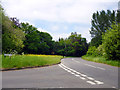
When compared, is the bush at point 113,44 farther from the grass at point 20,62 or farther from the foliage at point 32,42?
the foliage at point 32,42

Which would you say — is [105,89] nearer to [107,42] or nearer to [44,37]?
[107,42]

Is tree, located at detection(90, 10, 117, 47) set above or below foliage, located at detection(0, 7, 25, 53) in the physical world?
above

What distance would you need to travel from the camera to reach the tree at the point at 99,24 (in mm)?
58769

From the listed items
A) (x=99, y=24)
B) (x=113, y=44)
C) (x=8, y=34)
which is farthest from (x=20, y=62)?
(x=99, y=24)

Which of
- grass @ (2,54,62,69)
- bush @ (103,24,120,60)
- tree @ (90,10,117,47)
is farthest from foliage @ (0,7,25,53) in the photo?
tree @ (90,10,117,47)

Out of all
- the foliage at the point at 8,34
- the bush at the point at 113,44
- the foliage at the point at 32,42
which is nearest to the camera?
the bush at the point at 113,44

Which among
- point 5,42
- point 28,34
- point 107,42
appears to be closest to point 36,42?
point 28,34

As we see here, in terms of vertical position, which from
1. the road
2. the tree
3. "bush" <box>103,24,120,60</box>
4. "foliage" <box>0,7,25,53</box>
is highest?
the tree

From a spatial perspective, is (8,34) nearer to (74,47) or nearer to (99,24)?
(99,24)

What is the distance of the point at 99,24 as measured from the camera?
6134 cm

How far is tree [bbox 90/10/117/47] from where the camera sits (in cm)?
5877

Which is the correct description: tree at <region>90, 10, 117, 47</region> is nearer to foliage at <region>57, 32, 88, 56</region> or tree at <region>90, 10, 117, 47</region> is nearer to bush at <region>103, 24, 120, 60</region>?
foliage at <region>57, 32, 88, 56</region>

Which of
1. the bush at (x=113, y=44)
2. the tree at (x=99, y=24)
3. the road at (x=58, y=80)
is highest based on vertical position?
the tree at (x=99, y=24)

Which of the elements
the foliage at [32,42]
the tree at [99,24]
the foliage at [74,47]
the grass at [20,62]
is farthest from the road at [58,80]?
the foliage at [74,47]
